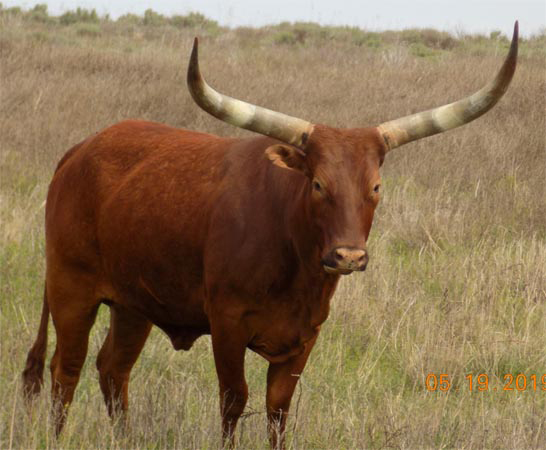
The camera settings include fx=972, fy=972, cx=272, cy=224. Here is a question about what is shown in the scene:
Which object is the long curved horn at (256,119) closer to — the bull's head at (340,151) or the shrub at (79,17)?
the bull's head at (340,151)

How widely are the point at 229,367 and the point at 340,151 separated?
1033mm

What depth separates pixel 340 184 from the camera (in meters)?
3.58

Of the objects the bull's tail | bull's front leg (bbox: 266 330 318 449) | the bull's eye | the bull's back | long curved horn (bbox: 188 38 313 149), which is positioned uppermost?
long curved horn (bbox: 188 38 313 149)

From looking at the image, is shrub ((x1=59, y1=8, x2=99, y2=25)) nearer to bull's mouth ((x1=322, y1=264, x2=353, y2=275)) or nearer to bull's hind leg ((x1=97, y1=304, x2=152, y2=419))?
bull's hind leg ((x1=97, y1=304, x2=152, y2=419))

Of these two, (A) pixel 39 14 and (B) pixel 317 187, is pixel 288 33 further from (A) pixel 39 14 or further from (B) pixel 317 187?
(B) pixel 317 187

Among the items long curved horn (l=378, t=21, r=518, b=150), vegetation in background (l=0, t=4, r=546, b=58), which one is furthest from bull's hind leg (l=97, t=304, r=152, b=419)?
vegetation in background (l=0, t=4, r=546, b=58)

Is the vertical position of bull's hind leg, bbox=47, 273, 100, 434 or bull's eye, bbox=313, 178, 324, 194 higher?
bull's eye, bbox=313, 178, 324, 194

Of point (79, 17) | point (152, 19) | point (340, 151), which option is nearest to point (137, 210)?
point (340, 151)

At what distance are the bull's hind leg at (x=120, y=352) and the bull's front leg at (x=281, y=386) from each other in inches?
37.4

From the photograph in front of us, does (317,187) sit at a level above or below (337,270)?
above

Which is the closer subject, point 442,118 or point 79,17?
point 442,118

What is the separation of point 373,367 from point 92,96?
832cm

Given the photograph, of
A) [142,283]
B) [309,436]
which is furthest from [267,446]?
[142,283]
